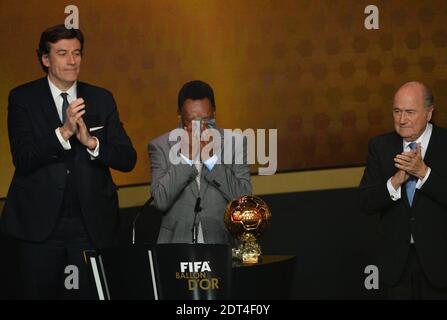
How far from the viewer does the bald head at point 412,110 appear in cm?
434

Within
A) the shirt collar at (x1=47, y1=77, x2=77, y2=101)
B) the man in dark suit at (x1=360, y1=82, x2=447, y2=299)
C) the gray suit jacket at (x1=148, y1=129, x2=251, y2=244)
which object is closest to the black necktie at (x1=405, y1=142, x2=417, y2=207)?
the man in dark suit at (x1=360, y1=82, x2=447, y2=299)

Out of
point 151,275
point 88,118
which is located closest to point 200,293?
point 151,275

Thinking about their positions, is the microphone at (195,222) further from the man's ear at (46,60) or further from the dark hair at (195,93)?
the man's ear at (46,60)

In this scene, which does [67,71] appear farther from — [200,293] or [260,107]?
[260,107]

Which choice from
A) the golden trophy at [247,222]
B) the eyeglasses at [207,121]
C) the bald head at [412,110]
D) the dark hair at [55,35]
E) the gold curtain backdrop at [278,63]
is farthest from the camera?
the gold curtain backdrop at [278,63]

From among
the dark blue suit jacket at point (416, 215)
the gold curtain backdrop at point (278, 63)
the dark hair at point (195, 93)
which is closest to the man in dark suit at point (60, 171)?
the dark hair at point (195, 93)

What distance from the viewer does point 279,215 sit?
240 inches

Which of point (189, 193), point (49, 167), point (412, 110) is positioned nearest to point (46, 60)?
point (49, 167)

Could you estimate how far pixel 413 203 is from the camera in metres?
4.34

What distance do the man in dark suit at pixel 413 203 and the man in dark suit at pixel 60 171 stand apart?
3.75ft

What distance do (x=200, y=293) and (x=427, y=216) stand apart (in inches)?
48.6

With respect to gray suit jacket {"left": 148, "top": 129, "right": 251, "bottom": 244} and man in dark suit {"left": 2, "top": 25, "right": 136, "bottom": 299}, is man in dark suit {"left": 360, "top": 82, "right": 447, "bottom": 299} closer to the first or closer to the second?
gray suit jacket {"left": 148, "top": 129, "right": 251, "bottom": 244}

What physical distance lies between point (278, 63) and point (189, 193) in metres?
1.68

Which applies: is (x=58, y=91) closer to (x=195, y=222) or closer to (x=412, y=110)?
(x=195, y=222)
